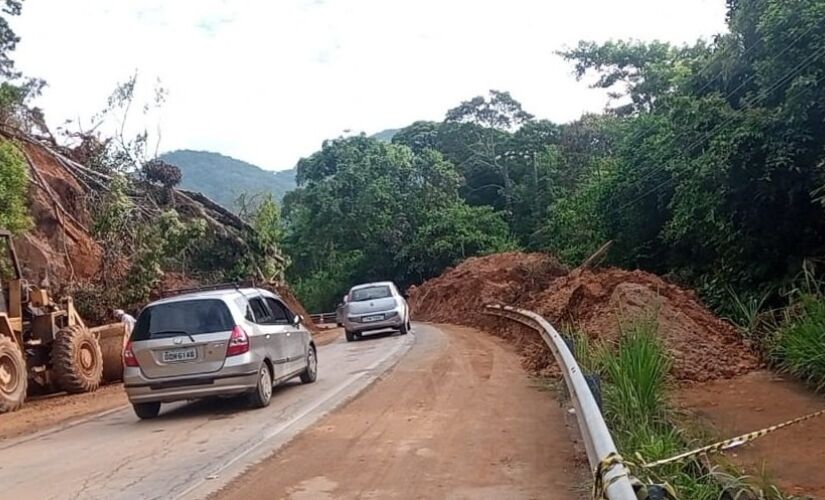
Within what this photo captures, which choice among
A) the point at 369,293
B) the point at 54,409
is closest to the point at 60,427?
the point at 54,409

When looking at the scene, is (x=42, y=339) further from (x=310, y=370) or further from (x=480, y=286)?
(x=480, y=286)

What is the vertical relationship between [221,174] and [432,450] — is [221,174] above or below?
above

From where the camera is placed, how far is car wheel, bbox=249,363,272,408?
37.2ft

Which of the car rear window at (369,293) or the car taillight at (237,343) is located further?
the car rear window at (369,293)

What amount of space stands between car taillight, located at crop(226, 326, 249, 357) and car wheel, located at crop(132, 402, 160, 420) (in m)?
1.33

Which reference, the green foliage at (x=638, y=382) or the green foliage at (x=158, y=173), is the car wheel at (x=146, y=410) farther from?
the green foliage at (x=158, y=173)

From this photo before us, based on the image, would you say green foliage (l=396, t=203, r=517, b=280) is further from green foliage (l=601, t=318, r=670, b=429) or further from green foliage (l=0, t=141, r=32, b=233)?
green foliage (l=601, t=318, r=670, b=429)

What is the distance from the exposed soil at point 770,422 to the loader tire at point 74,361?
1095cm

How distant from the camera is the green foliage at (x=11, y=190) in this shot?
56.6ft

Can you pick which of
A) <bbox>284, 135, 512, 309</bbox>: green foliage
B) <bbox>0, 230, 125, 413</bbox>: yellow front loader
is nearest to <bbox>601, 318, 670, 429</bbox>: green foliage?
<bbox>0, 230, 125, 413</bbox>: yellow front loader

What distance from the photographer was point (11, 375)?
14.5m

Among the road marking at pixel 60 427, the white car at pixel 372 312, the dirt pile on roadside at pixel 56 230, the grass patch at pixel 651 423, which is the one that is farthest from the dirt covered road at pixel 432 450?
the dirt pile on roadside at pixel 56 230

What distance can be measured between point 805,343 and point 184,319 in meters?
8.01

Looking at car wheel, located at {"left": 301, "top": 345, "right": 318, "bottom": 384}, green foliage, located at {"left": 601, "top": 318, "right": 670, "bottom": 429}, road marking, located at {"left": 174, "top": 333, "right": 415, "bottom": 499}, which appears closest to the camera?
road marking, located at {"left": 174, "top": 333, "right": 415, "bottom": 499}
